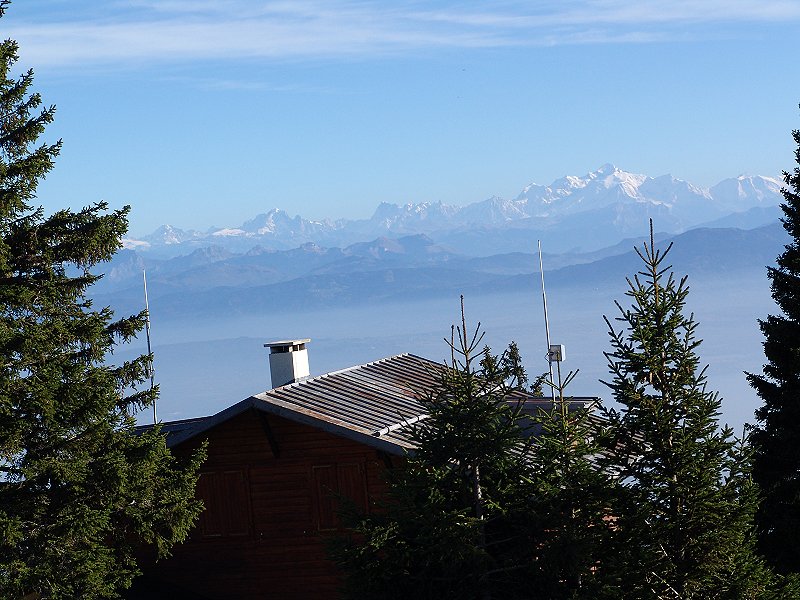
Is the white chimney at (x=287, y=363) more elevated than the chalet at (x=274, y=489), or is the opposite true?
the white chimney at (x=287, y=363)

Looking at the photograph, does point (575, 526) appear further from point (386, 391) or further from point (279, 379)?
point (279, 379)

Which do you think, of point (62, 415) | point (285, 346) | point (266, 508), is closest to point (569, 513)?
point (62, 415)

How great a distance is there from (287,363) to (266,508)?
360cm

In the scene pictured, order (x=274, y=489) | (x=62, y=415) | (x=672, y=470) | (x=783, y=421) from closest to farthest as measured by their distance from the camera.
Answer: (x=672, y=470), (x=62, y=415), (x=783, y=421), (x=274, y=489)

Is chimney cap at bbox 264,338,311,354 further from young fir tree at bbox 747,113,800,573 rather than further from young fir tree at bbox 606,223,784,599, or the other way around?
young fir tree at bbox 606,223,784,599

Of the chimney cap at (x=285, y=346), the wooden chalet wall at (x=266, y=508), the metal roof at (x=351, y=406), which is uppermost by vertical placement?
the chimney cap at (x=285, y=346)

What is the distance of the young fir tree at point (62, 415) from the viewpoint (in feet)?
53.8

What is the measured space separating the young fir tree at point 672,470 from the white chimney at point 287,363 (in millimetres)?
10954

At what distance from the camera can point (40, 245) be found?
17453 millimetres

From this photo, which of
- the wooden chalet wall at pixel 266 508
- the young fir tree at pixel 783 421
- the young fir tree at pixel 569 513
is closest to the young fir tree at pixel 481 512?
the young fir tree at pixel 569 513

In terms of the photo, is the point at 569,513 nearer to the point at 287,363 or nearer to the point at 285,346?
the point at 287,363

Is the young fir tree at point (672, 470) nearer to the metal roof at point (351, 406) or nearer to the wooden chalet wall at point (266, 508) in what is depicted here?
the metal roof at point (351, 406)

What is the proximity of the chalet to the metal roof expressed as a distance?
0.04 m

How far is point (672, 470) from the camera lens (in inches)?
523
